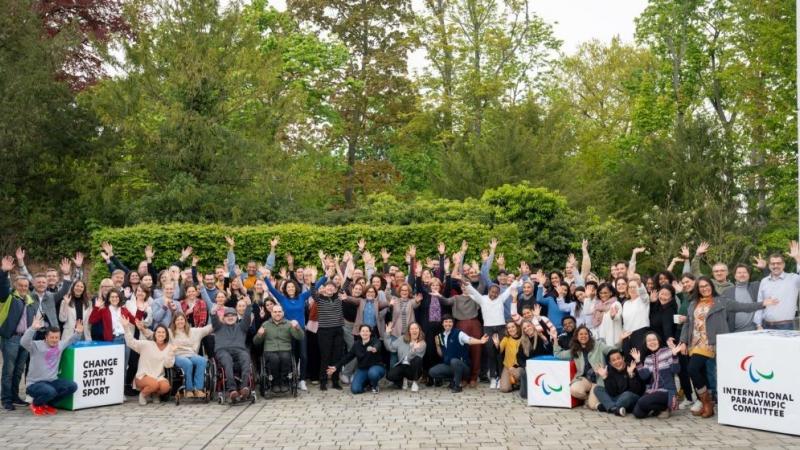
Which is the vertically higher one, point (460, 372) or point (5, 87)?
point (5, 87)

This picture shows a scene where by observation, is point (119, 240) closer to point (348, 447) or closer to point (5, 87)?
point (5, 87)

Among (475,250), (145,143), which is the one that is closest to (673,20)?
(475,250)

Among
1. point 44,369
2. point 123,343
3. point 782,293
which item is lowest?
point 44,369

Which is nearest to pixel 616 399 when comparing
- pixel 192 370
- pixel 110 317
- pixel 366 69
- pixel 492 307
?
pixel 492 307

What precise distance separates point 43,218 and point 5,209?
1129 millimetres

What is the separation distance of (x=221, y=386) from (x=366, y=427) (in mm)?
3115

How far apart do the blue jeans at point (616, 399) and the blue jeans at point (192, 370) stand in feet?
19.5

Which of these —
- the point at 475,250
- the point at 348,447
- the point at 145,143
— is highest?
the point at 145,143

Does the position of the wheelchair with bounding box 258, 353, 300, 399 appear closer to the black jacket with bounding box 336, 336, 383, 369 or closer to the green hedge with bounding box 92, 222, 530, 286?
the black jacket with bounding box 336, 336, 383, 369

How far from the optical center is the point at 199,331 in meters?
13.5

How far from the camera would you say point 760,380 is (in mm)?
10719

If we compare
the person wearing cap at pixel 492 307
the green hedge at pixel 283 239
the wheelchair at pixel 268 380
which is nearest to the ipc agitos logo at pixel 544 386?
the person wearing cap at pixel 492 307

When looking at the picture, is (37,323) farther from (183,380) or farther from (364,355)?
(364,355)

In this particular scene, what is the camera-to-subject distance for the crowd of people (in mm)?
11820
